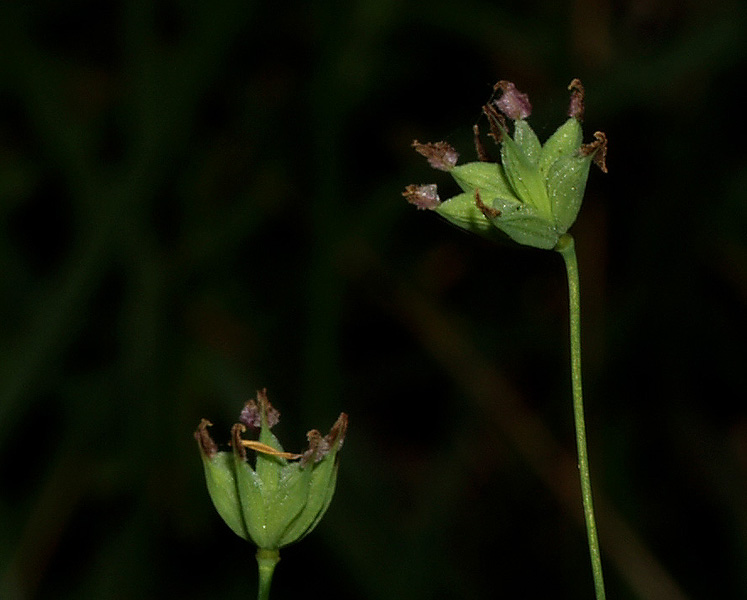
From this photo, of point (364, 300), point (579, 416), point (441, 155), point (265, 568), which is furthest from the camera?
point (364, 300)

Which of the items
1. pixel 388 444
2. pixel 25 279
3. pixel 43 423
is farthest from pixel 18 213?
pixel 388 444

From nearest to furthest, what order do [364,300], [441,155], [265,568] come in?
1. [265,568]
2. [441,155]
3. [364,300]

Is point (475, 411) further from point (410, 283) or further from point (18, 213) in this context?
point (18, 213)

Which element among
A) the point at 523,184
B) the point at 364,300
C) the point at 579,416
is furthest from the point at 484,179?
the point at 364,300

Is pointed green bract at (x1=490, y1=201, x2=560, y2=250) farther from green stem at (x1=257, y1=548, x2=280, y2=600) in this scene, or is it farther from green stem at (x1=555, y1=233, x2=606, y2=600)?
green stem at (x1=257, y1=548, x2=280, y2=600)

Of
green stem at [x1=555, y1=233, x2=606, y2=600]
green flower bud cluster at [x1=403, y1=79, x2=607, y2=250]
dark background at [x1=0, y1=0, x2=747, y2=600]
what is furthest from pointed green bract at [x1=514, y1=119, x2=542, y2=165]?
dark background at [x1=0, y1=0, x2=747, y2=600]

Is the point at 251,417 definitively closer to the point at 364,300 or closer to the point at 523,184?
the point at 523,184
